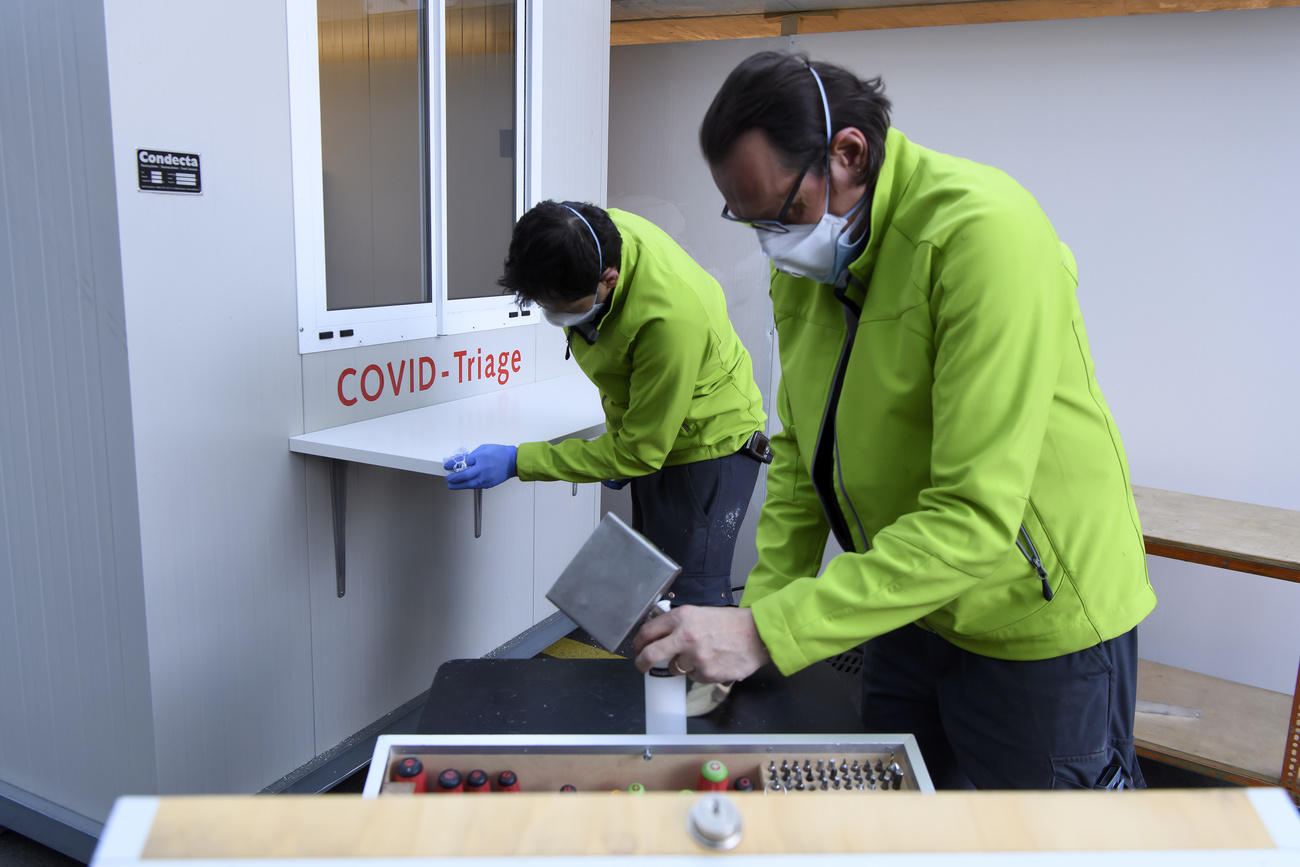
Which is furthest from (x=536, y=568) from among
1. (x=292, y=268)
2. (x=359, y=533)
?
(x=292, y=268)

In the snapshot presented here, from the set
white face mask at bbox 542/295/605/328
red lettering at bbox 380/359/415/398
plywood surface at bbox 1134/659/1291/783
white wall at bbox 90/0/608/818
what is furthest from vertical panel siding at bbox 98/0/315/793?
plywood surface at bbox 1134/659/1291/783

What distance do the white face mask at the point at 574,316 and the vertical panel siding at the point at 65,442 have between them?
766 millimetres

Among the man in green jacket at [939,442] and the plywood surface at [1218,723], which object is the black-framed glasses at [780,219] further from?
the plywood surface at [1218,723]

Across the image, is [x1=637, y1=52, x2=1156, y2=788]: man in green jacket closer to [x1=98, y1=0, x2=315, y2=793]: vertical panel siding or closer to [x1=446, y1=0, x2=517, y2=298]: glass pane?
[x1=98, y1=0, x2=315, y2=793]: vertical panel siding

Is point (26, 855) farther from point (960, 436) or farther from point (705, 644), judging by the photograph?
point (960, 436)

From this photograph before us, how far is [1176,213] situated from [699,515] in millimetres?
1631

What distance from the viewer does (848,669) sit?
257cm

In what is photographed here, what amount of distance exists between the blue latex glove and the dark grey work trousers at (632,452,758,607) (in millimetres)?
389

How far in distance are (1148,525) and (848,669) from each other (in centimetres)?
88

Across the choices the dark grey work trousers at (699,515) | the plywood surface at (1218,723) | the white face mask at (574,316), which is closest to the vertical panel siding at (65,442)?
the white face mask at (574,316)

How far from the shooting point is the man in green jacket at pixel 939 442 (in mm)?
802

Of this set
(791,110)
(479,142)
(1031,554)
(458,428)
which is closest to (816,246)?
(791,110)

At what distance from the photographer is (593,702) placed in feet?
3.68

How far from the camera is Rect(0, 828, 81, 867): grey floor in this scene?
187 cm
